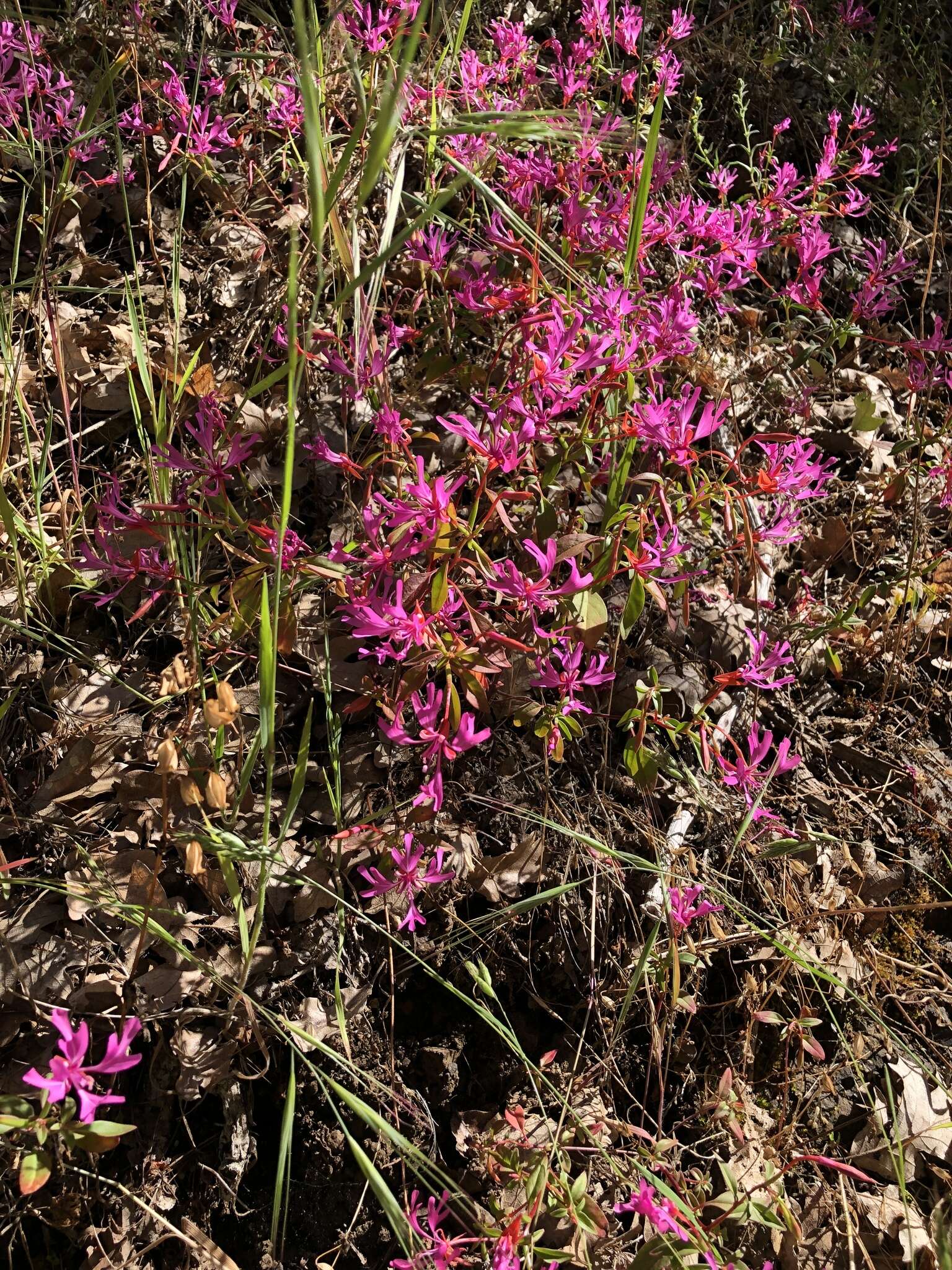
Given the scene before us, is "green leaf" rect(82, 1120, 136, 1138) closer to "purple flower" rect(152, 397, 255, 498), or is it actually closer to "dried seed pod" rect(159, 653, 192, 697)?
"dried seed pod" rect(159, 653, 192, 697)

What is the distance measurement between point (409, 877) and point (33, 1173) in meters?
0.61

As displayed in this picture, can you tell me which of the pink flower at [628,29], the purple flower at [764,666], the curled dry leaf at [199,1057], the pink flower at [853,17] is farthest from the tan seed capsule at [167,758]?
the pink flower at [853,17]

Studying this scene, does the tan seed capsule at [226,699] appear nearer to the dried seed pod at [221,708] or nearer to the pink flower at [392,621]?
the dried seed pod at [221,708]

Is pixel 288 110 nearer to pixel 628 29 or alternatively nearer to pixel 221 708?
pixel 628 29

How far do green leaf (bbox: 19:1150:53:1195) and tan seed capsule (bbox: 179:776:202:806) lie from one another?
0.48 m

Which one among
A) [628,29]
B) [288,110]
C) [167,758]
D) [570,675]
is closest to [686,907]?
[570,675]

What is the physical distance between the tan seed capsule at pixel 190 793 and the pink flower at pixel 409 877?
0.89 ft

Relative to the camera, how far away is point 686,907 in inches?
61.9

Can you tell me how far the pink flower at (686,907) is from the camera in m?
1.56

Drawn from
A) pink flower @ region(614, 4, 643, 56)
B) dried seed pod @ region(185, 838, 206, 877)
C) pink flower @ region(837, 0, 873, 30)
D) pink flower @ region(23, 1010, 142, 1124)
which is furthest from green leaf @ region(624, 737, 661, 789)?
pink flower @ region(837, 0, 873, 30)

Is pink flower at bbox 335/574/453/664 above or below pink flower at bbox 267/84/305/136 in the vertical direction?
below

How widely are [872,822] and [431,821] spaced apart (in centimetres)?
91

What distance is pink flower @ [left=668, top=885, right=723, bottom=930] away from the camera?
1.56 meters

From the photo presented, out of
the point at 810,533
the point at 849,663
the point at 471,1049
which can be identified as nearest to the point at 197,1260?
the point at 471,1049
